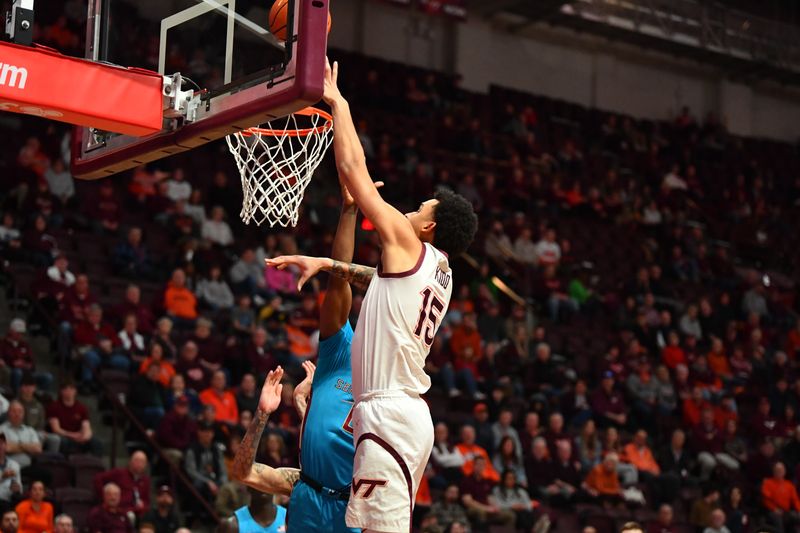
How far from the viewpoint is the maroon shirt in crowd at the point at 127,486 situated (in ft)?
34.1

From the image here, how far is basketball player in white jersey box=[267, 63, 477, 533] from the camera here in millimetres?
4531

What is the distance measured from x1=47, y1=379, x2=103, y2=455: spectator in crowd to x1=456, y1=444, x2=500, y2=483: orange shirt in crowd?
4.04 meters

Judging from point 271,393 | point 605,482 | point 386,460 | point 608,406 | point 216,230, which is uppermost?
point 216,230

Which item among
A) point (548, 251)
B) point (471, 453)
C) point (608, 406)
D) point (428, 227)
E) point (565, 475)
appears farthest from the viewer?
point (548, 251)

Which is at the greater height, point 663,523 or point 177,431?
point 177,431

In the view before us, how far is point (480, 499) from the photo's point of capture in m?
12.8

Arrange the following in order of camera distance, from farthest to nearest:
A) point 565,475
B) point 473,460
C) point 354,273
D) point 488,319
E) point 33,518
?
point 488,319 → point 565,475 → point 473,460 → point 33,518 → point 354,273

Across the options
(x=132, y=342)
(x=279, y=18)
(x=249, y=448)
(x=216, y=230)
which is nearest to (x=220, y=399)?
(x=132, y=342)

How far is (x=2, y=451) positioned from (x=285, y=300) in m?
5.16

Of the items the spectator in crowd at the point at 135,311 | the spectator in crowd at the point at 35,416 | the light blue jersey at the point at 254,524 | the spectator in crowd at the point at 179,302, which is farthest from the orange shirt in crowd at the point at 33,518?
the light blue jersey at the point at 254,524

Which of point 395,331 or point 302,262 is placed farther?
point 302,262

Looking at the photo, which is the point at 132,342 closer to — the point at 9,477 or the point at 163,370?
the point at 163,370

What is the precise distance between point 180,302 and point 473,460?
370 centimetres

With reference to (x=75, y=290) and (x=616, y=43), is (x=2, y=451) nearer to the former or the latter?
(x=75, y=290)
